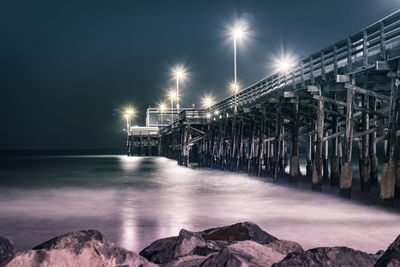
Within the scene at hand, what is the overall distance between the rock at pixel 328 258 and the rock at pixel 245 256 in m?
0.46

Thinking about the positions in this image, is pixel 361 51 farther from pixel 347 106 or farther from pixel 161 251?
pixel 161 251

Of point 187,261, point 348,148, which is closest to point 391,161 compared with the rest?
point 348,148

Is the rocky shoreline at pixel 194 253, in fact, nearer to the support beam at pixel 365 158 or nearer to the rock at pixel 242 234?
the rock at pixel 242 234

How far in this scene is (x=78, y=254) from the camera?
4973 millimetres

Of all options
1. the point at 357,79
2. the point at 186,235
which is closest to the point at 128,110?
the point at 357,79

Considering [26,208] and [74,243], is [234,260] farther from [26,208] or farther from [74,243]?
[26,208]

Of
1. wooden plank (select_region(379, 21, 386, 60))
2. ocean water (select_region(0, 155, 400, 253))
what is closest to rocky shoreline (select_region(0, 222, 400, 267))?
ocean water (select_region(0, 155, 400, 253))

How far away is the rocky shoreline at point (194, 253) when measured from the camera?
464cm

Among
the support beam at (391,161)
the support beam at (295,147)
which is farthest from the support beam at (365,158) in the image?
the support beam at (391,161)

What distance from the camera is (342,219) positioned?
434 inches

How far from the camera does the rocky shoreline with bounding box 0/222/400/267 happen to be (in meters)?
4.64

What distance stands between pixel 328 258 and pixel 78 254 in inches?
101

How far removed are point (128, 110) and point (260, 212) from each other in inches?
2855

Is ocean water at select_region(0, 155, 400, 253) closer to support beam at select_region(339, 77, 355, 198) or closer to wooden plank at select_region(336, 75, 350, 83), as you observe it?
support beam at select_region(339, 77, 355, 198)
